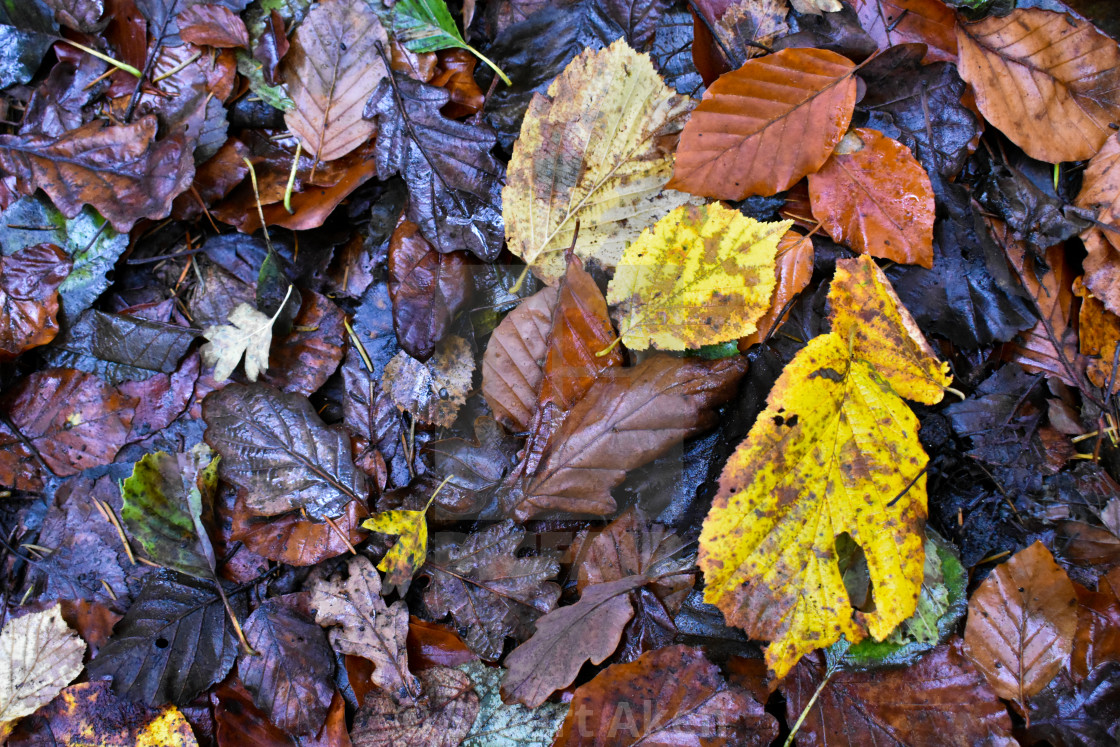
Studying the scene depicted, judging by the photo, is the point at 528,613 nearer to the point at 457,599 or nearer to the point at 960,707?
the point at 457,599

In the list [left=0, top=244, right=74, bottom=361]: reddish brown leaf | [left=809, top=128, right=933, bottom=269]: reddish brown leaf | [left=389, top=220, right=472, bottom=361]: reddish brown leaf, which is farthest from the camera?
[left=0, top=244, right=74, bottom=361]: reddish brown leaf

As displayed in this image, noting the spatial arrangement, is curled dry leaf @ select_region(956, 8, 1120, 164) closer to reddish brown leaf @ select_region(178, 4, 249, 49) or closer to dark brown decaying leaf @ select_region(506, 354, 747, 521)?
dark brown decaying leaf @ select_region(506, 354, 747, 521)

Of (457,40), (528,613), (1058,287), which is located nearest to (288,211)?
(457,40)

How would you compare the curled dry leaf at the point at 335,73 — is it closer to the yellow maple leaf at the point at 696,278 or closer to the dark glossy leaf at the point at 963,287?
the yellow maple leaf at the point at 696,278

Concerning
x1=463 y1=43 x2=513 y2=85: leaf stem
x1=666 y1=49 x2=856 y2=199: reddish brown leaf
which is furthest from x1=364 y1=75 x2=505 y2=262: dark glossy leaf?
x1=666 y1=49 x2=856 y2=199: reddish brown leaf

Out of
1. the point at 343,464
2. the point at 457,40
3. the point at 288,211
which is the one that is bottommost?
the point at 343,464

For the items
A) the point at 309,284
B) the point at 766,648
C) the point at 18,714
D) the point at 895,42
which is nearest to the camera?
the point at 766,648
